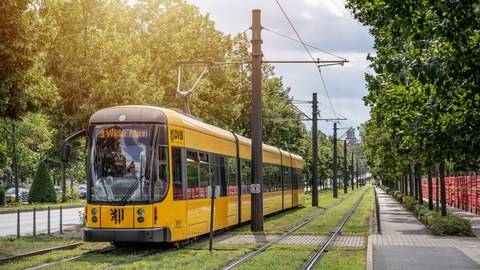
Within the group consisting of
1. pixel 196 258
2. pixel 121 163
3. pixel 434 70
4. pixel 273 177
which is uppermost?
pixel 434 70

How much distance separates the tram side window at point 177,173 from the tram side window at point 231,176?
5.24 meters

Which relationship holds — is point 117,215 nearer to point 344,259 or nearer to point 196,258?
point 196,258

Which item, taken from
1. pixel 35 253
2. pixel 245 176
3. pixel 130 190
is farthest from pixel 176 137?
pixel 245 176

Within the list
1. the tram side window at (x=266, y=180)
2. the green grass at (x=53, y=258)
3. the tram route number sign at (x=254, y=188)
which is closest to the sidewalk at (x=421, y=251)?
the tram route number sign at (x=254, y=188)

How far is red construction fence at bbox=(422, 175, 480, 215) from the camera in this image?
1426 inches

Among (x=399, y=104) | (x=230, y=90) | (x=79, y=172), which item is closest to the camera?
(x=399, y=104)

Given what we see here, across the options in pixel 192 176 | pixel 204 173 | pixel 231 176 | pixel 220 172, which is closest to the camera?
pixel 192 176

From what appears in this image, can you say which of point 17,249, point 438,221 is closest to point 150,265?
point 17,249

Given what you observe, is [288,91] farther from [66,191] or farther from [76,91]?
[76,91]

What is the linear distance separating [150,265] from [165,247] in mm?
3942

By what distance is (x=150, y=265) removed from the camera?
526 inches

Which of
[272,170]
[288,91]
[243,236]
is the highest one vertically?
[288,91]

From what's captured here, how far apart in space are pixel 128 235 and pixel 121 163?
1621mm

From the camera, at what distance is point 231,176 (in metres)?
22.9
